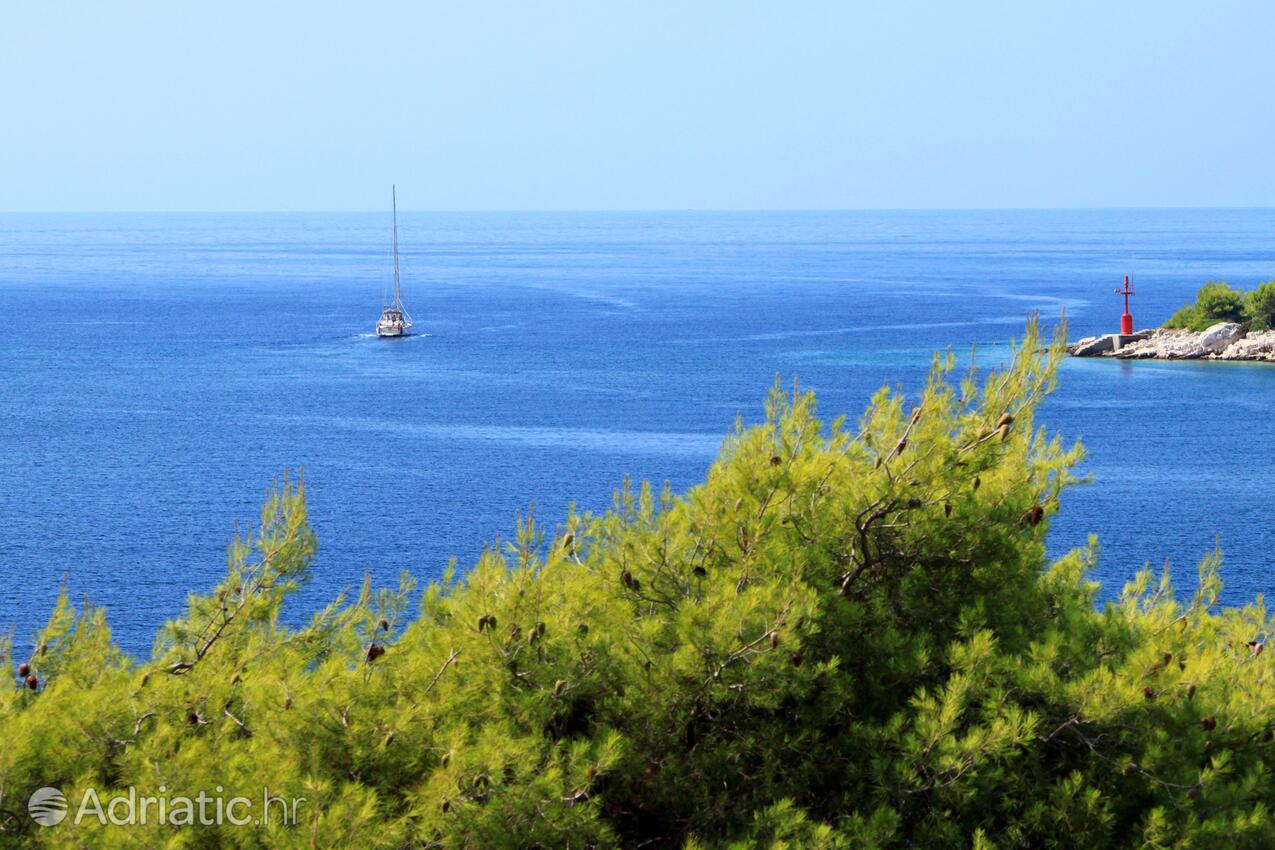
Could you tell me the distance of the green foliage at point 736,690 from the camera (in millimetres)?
9555

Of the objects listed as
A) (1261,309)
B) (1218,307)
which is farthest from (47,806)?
(1218,307)

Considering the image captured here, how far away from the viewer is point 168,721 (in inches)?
399

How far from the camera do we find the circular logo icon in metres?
9.38

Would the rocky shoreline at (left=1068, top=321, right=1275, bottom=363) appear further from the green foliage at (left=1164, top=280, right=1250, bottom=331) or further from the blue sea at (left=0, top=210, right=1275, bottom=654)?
the blue sea at (left=0, top=210, right=1275, bottom=654)

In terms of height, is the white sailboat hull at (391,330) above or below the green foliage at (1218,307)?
below

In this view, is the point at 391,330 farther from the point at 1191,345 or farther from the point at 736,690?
the point at 736,690

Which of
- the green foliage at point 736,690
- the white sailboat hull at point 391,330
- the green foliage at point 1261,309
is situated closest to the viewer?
the green foliage at point 736,690

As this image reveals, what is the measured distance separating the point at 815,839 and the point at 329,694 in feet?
11.2

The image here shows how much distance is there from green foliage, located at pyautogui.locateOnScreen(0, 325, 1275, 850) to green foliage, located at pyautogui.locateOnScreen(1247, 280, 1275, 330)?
79.5m

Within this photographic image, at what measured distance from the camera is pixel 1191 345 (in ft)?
277

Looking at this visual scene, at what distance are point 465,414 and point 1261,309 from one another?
48.2 metres

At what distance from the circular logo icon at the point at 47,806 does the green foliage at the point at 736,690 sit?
0.11m

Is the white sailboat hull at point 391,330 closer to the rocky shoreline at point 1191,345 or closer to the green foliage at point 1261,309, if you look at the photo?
the rocky shoreline at point 1191,345

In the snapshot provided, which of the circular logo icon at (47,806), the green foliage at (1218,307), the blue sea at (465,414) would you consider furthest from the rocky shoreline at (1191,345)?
the circular logo icon at (47,806)
